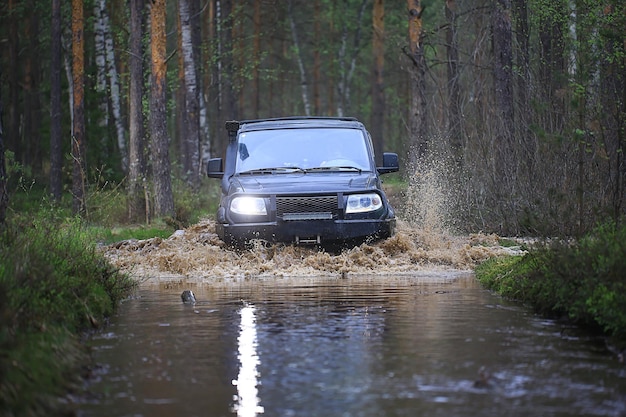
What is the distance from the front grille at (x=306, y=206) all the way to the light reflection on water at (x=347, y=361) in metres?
3.39

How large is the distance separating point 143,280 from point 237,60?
3944cm

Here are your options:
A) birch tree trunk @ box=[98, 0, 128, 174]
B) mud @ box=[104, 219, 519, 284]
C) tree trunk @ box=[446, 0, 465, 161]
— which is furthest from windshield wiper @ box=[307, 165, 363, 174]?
birch tree trunk @ box=[98, 0, 128, 174]

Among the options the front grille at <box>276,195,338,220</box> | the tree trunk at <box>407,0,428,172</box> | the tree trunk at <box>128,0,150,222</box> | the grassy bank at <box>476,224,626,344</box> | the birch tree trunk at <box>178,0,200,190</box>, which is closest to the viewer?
the grassy bank at <box>476,224,626,344</box>

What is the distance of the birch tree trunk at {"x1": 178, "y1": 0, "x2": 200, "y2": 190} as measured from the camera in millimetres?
30859

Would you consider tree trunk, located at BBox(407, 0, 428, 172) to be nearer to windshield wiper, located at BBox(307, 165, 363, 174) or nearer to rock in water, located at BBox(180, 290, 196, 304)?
windshield wiper, located at BBox(307, 165, 363, 174)

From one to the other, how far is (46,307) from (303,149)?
8648 millimetres

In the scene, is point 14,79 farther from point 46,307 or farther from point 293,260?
point 46,307

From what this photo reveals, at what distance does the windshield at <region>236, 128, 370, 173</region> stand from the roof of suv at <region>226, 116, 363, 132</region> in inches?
4.6

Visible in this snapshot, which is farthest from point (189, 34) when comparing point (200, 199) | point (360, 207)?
point (360, 207)

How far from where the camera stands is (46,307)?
8.41 m

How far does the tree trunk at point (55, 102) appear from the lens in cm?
3403

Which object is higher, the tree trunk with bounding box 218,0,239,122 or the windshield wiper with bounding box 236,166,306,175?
the tree trunk with bounding box 218,0,239,122

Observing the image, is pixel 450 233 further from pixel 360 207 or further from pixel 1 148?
pixel 1 148

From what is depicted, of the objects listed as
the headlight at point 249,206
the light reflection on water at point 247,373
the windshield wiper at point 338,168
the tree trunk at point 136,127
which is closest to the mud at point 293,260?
the headlight at point 249,206
